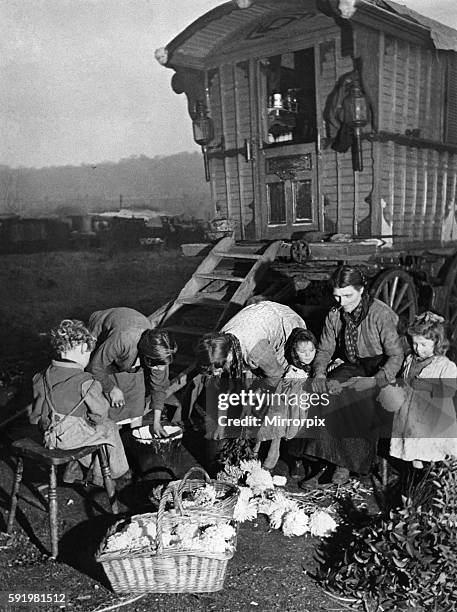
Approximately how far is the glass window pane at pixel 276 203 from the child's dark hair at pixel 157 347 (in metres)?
2.99

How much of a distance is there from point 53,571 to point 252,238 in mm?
4440

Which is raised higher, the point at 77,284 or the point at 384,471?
the point at 77,284

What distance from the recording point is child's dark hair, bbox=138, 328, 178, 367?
166 inches

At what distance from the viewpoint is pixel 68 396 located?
12.3ft

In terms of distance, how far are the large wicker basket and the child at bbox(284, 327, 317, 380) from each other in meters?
1.66

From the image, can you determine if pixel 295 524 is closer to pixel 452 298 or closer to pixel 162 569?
pixel 162 569

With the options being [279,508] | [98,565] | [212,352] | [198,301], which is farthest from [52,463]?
[198,301]

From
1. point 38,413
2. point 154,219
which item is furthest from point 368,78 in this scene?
point 154,219

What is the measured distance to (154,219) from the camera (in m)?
10.9

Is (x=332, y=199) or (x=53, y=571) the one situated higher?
(x=332, y=199)

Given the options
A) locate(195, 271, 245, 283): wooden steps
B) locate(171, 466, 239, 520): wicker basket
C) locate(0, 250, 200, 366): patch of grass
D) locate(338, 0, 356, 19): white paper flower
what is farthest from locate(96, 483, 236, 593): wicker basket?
locate(0, 250, 200, 366): patch of grass

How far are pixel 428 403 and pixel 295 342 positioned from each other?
1.08 meters

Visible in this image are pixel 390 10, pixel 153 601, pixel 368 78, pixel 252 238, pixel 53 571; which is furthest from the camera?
pixel 252 238

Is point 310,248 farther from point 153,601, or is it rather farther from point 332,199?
point 153,601
